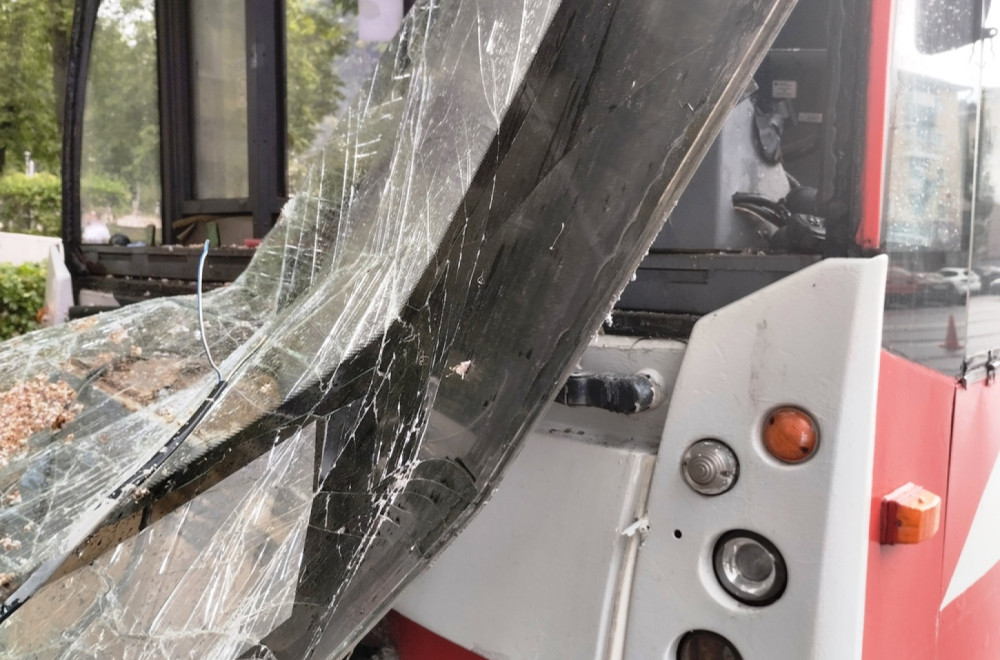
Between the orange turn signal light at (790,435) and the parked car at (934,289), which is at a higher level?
the parked car at (934,289)

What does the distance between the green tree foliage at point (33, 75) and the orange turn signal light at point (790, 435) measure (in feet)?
29.0

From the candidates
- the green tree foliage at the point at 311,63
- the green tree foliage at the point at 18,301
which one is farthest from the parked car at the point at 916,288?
the green tree foliage at the point at 18,301

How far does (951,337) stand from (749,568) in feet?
A: 3.08

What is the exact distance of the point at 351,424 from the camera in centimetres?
134

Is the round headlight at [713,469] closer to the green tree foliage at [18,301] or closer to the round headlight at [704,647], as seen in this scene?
the round headlight at [704,647]

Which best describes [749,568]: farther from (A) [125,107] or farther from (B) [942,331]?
(A) [125,107]

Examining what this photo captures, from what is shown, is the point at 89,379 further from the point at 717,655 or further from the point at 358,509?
the point at 717,655

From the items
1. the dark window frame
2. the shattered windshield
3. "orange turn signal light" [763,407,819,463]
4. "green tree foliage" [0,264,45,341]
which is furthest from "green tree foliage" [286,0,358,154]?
"green tree foliage" [0,264,45,341]

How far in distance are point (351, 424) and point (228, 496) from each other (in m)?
0.24

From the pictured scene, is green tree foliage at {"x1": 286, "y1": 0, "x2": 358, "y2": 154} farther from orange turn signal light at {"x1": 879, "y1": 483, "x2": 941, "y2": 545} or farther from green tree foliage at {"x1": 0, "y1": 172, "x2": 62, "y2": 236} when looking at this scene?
green tree foliage at {"x1": 0, "y1": 172, "x2": 62, "y2": 236}

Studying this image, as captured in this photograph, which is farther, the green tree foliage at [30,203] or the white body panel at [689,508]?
the green tree foliage at [30,203]

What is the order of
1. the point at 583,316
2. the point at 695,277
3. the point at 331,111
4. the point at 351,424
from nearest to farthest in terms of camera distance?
the point at 583,316 < the point at 351,424 < the point at 695,277 < the point at 331,111

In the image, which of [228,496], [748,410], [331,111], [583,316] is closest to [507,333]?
[583,316]

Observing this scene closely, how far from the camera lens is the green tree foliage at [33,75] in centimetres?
917
